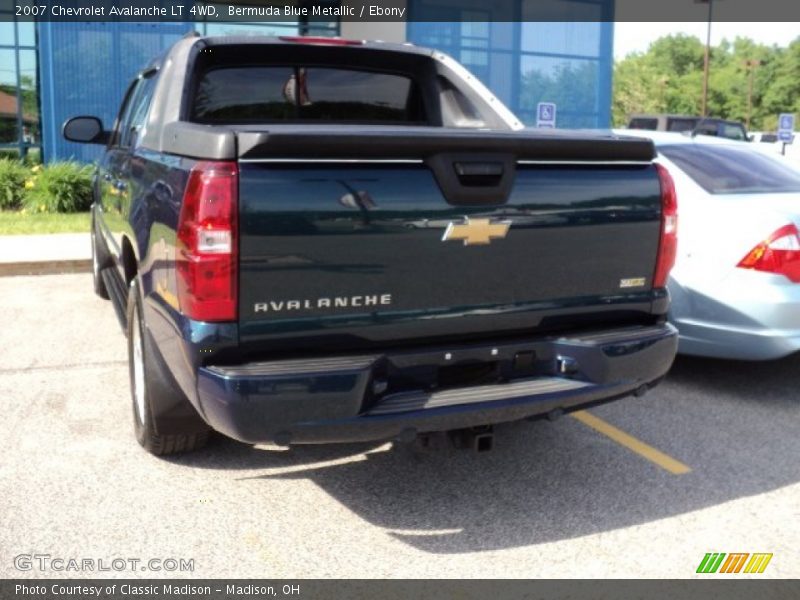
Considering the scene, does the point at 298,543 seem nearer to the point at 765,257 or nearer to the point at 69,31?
the point at 765,257

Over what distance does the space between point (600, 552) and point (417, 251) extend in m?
1.42

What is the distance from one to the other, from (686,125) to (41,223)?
1630cm

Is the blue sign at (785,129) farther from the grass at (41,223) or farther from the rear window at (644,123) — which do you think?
the grass at (41,223)

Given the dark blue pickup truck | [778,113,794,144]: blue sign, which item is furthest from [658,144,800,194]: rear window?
[778,113,794,144]: blue sign

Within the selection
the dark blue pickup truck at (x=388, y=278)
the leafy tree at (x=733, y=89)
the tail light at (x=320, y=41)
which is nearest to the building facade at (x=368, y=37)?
the tail light at (x=320, y=41)

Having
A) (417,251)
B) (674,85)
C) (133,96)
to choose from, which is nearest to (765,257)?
(417,251)

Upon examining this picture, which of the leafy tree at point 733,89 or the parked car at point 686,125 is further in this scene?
the leafy tree at point 733,89

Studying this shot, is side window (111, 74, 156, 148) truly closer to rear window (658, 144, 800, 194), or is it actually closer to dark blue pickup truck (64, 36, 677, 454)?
dark blue pickup truck (64, 36, 677, 454)

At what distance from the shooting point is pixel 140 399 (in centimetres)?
428

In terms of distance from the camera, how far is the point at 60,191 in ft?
47.0

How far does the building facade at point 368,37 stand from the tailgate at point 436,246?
46.8ft

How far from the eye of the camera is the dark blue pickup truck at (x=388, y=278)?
10.0 ft

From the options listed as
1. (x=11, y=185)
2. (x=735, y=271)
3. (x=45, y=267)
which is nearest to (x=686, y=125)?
(x=11, y=185)

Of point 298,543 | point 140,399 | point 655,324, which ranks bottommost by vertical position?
point 298,543
